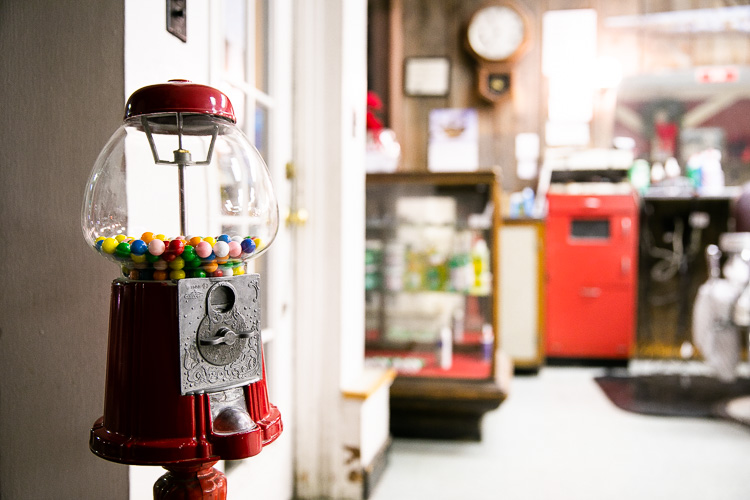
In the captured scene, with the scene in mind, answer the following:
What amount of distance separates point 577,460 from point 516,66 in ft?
11.7

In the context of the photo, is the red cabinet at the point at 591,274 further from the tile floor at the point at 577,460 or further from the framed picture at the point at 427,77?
the framed picture at the point at 427,77

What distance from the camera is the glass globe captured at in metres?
0.92

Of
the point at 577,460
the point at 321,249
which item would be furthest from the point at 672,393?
the point at 321,249

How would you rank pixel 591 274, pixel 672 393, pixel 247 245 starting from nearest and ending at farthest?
pixel 247 245 → pixel 672 393 → pixel 591 274

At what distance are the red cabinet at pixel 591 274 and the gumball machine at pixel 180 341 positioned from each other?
4.01 meters

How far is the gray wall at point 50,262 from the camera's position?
3.79 feet

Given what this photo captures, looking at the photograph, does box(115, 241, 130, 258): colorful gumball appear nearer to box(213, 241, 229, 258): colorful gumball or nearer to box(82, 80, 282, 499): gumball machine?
box(82, 80, 282, 499): gumball machine

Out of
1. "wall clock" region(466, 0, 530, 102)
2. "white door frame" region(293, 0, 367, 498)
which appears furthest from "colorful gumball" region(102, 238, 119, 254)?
"wall clock" region(466, 0, 530, 102)

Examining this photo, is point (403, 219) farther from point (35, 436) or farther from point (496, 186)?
point (35, 436)

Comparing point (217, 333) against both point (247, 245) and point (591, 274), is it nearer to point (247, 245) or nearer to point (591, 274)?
point (247, 245)

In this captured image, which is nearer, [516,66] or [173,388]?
[173,388]

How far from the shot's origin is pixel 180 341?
2.92 feet

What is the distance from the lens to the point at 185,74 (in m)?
1.33

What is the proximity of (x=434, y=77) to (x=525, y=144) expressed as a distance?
3.31 ft
